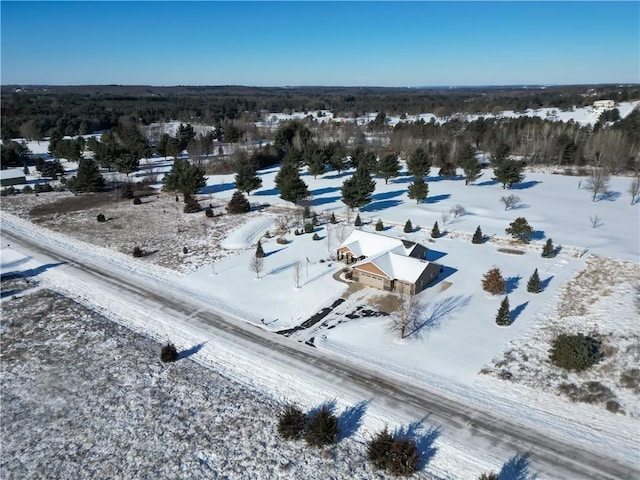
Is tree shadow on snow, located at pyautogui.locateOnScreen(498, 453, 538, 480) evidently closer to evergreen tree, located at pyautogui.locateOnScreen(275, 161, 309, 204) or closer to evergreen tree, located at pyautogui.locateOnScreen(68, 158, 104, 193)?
evergreen tree, located at pyautogui.locateOnScreen(275, 161, 309, 204)

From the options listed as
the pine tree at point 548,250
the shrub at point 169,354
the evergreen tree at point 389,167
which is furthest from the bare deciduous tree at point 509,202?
the shrub at point 169,354

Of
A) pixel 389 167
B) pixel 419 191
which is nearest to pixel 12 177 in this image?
pixel 389 167

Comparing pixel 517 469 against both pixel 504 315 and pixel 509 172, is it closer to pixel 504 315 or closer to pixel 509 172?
pixel 504 315

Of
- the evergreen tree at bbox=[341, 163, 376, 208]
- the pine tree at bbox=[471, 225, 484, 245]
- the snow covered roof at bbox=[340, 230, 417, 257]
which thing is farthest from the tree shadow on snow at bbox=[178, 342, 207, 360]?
the evergreen tree at bbox=[341, 163, 376, 208]

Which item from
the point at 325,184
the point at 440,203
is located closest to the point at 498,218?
the point at 440,203

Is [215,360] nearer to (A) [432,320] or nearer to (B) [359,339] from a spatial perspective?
(B) [359,339]

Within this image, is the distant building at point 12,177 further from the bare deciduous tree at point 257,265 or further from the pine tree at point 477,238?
the pine tree at point 477,238
